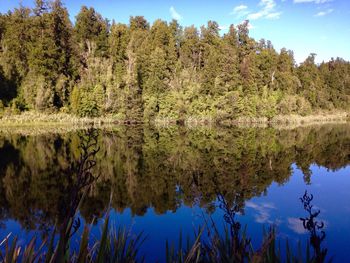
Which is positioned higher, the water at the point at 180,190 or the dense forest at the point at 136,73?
the dense forest at the point at 136,73

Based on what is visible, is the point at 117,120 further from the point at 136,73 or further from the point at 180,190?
the point at 180,190

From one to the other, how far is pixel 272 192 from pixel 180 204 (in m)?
2.53

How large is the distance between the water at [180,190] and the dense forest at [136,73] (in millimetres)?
20801

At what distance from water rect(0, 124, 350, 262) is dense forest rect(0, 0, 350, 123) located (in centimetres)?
2080

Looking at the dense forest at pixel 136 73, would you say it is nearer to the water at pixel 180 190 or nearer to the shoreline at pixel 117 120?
the shoreline at pixel 117 120

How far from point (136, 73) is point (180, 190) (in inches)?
1298

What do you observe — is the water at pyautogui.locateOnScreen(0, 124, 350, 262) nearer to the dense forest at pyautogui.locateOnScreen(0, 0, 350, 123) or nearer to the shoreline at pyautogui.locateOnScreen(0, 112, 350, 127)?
the shoreline at pyautogui.locateOnScreen(0, 112, 350, 127)

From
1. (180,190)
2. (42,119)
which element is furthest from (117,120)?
(180,190)

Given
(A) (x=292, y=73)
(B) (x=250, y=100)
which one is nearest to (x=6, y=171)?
(B) (x=250, y=100)

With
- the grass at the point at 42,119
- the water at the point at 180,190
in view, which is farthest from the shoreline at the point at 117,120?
the water at the point at 180,190

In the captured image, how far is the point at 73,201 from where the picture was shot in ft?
3.69

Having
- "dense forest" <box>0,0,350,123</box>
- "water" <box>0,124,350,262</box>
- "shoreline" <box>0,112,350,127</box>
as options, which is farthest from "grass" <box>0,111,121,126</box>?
"water" <box>0,124,350,262</box>

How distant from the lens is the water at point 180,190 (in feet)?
17.8

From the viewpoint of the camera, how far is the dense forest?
33.6m
